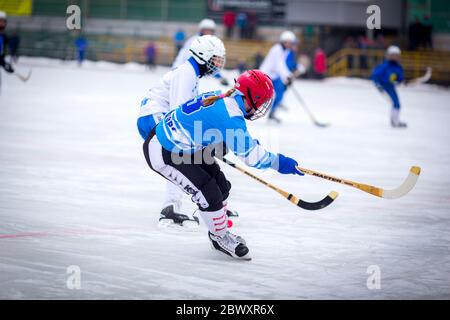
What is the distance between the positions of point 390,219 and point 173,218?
1772mm

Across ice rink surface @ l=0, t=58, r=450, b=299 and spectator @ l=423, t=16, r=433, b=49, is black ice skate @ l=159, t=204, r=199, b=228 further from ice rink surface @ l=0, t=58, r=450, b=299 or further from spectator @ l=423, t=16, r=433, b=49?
spectator @ l=423, t=16, r=433, b=49

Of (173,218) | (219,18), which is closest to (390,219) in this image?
(173,218)

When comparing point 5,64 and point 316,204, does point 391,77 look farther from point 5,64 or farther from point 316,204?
point 316,204

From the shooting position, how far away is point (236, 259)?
4.73 metres

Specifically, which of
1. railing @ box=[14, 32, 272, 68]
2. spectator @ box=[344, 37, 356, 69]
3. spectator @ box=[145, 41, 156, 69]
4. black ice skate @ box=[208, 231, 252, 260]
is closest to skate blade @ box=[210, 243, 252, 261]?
black ice skate @ box=[208, 231, 252, 260]

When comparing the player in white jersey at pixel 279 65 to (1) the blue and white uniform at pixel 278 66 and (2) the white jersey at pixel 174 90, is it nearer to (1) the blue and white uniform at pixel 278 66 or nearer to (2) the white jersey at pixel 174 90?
(1) the blue and white uniform at pixel 278 66

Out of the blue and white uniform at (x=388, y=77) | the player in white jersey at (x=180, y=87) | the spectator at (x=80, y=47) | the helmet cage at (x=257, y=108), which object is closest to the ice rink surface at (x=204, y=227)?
the player in white jersey at (x=180, y=87)

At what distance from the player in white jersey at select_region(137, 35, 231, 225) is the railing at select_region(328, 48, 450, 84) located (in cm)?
2226

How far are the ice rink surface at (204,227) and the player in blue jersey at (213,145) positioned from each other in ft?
1.18

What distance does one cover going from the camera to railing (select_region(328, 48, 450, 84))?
1065 inches

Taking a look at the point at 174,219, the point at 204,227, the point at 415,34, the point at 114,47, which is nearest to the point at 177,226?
the point at 174,219

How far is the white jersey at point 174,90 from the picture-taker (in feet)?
17.7

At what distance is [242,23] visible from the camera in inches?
1204

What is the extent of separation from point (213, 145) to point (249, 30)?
26952mm
